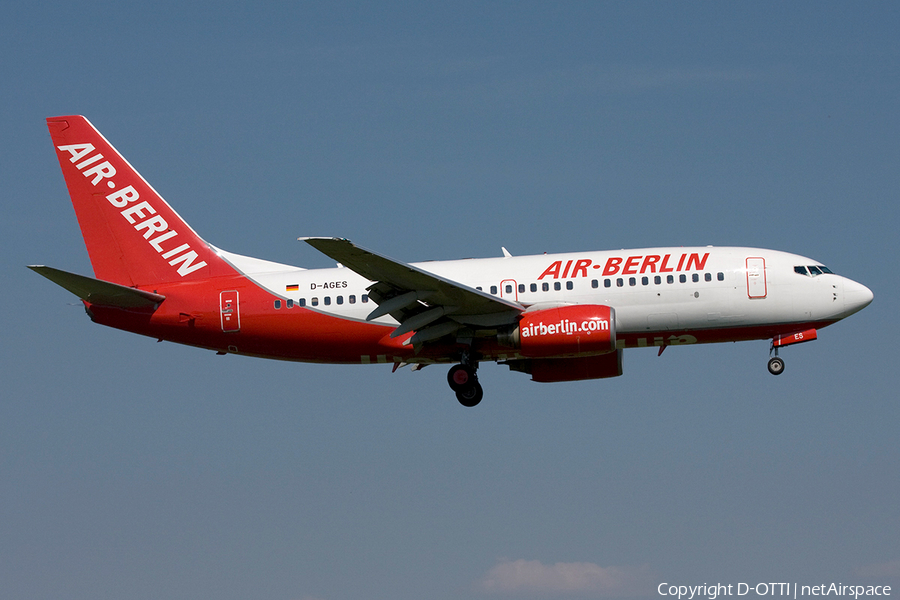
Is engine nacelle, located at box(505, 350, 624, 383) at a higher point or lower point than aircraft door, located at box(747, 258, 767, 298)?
lower

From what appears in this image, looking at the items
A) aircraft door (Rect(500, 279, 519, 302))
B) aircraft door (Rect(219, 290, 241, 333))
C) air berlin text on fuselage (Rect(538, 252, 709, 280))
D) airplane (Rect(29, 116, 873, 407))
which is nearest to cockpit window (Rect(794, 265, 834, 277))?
airplane (Rect(29, 116, 873, 407))

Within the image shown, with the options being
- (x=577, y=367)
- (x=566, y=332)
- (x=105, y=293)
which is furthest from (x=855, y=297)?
(x=105, y=293)

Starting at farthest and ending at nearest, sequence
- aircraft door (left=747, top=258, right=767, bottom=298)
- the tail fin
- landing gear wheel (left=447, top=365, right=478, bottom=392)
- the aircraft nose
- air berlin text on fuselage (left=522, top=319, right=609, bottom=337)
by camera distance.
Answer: the tail fin, landing gear wheel (left=447, top=365, right=478, bottom=392), the aircraft nose, aircraft door (left=747, top=258, right=767, bottom=298), air berlin text on fuselage (left=522, top=319, right=609, bottom=337)

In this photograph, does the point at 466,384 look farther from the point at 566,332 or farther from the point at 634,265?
the point at 634,265

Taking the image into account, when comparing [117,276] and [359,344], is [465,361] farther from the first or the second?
[117,276]

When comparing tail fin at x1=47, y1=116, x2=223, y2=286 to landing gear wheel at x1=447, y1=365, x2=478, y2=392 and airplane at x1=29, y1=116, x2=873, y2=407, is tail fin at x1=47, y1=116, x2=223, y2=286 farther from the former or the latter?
landing gear wheel at x1=447, y1=365, x2=478, y2=392

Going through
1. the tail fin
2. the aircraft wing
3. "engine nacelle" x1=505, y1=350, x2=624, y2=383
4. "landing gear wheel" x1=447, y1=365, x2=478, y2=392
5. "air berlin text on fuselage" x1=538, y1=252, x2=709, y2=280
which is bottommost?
"landing gear wheel" x1=447, y1=365, x2=478, y2=392

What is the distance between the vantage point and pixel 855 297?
1398 inches

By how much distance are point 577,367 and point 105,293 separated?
16006mm

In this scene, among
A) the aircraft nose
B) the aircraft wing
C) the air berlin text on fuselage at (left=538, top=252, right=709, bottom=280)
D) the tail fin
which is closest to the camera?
the aircraft wing

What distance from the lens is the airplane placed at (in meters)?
34.6

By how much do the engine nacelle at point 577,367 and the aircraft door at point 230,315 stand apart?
993cm

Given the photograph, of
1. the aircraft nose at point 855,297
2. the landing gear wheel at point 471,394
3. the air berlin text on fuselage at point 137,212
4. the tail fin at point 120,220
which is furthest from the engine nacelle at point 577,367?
the air berlin text on fuselage at point 137,212

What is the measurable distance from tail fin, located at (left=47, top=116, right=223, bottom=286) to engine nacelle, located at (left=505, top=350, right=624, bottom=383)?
11.8 meters
